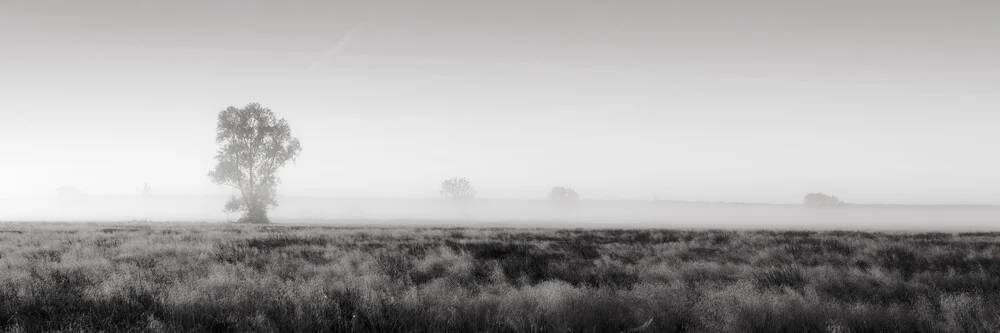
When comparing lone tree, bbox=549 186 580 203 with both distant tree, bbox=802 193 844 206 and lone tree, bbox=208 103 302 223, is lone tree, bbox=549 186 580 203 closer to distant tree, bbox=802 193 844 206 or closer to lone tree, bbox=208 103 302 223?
distant tree, bbox=802 193 844 206

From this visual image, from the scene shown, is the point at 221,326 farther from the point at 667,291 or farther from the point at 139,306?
Result: the point at 667,291

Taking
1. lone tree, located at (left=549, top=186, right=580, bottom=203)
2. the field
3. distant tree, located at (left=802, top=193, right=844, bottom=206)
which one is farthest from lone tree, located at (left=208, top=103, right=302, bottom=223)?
distant tree, located at (left=802, top=193, right=844, bottom=206)

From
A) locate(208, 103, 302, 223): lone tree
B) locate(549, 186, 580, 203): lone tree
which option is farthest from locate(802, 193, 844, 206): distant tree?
locate(208, 103, 302, 223): lone tree

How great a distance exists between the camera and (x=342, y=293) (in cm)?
717

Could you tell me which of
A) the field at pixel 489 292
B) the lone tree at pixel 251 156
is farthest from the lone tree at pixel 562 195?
the field at pixel 489 292

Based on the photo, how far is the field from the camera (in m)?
5.45

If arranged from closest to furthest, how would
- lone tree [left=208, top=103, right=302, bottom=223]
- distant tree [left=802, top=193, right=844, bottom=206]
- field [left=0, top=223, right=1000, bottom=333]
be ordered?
field [left=0, top=223, right=1000, bottom=333]
lone tree [left=208, top=103, right=302, bottom=223]
distant tree [left=802, top=193, right=844, bottom=206]

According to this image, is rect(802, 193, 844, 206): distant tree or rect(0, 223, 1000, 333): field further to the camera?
rect(802, 193, 844, 206): distant tree

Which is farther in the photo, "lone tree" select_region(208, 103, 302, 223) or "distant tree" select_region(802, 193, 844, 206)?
"distant tree" select_region(802, 193, 844, 206)

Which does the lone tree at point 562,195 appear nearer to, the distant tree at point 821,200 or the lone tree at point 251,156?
the distant tree at point 821,200

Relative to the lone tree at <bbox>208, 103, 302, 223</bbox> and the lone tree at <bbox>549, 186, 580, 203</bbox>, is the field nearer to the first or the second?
the lone tree at <bbox>208, 103, 302, 223</bbox>

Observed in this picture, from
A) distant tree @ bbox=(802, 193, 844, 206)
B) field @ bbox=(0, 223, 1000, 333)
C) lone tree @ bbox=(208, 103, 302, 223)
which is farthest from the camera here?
distant tree @ bbox=(802, 193, 844, 206)

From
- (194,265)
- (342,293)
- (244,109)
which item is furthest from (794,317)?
(244,109)

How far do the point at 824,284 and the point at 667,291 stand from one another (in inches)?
127
